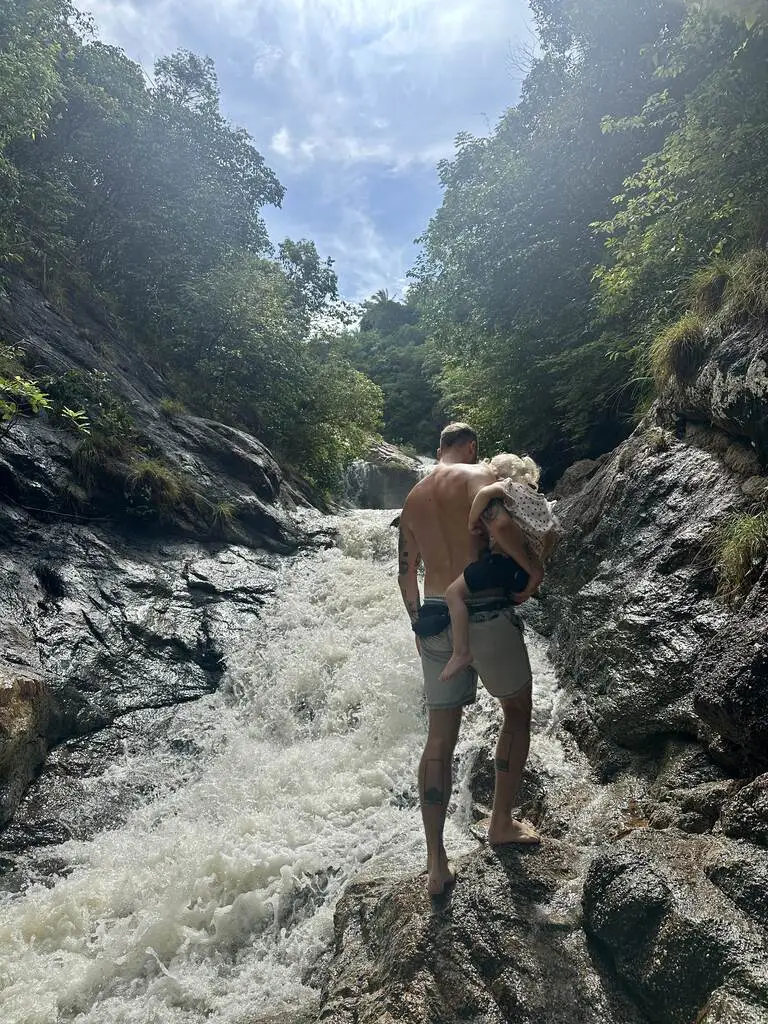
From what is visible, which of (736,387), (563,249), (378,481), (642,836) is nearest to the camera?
(642,836)

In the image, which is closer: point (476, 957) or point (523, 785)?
point (476, 957)

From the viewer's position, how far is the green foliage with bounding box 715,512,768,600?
153 inches

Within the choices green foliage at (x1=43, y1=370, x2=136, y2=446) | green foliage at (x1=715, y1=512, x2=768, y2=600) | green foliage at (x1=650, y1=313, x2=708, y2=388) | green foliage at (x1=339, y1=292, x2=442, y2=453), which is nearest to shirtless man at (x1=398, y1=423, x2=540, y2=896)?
green foliage at (x1=715, y1=512, x2=768, y2=600)

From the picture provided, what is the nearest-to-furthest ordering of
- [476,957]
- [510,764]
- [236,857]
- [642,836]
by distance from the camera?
[476,957] < [642,836] < [510,764] < [236,857]

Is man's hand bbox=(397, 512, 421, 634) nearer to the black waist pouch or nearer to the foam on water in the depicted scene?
the black waist pouch

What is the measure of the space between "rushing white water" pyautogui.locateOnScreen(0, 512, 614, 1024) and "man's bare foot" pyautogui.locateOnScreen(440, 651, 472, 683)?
145 centimetres

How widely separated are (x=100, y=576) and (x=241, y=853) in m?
4.67

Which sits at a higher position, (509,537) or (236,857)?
(509,537)

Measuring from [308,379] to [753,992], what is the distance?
16.6m

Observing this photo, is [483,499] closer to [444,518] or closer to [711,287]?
[444,518]

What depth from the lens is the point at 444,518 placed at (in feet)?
10.7

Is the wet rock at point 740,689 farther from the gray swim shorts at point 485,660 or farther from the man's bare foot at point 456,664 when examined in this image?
the man's bare foot at point 456,664

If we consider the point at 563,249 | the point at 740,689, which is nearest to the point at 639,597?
the point at 740,689

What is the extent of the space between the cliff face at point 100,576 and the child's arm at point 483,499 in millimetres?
4427
